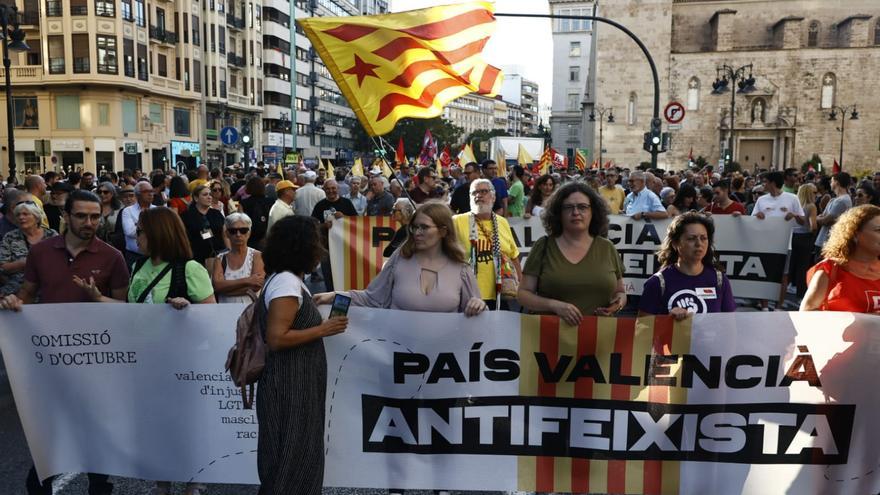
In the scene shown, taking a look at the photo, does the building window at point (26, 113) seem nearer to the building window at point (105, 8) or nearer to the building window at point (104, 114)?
the building window at point (104, 114)

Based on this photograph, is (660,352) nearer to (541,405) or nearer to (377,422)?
(541,405)

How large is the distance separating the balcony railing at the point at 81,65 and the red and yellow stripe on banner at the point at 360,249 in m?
39.3

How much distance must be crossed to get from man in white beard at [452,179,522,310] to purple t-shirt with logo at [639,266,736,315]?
168 centimetres

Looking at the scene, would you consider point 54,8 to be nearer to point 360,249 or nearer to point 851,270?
point 360,249

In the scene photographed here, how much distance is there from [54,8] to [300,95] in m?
32.8

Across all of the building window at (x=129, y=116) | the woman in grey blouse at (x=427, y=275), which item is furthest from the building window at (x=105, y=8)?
the woman in grey blouse at (x=427, y=275)

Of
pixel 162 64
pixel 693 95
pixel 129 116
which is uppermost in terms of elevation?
pixel 162 64

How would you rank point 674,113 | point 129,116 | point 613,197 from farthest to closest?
point 129,116
point 674,113
point 613,197

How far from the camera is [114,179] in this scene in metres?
17.2

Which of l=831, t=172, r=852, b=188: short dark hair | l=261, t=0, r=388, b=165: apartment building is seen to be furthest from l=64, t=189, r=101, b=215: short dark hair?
l=261, t=0, r=388, b=165: apartment building

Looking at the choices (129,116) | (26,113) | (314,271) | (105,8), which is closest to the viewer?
(314,271)

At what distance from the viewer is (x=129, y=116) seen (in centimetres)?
4366

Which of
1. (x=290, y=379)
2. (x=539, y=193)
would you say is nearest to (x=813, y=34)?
(x=539, y=193)

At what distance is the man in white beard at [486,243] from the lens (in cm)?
567
